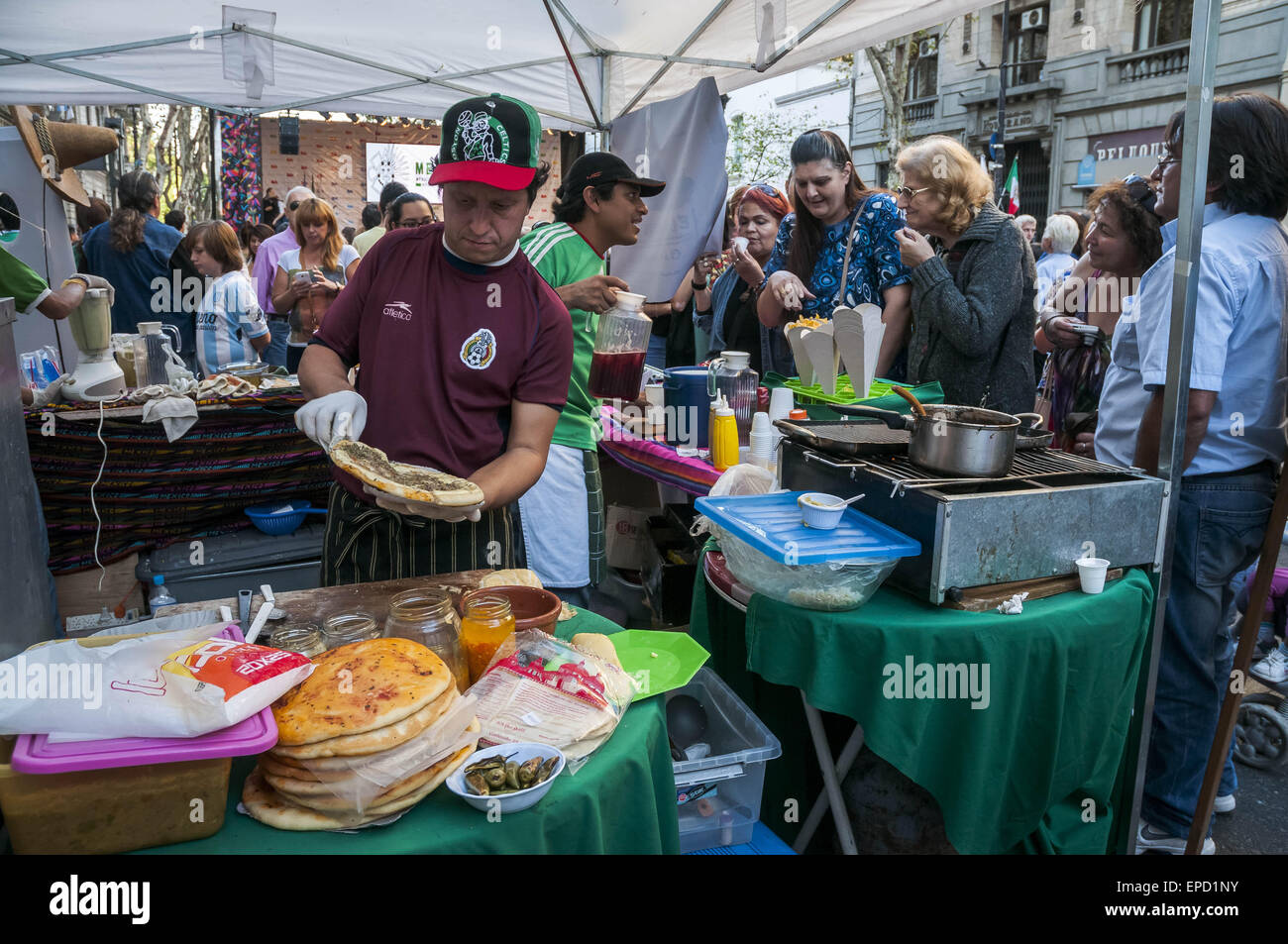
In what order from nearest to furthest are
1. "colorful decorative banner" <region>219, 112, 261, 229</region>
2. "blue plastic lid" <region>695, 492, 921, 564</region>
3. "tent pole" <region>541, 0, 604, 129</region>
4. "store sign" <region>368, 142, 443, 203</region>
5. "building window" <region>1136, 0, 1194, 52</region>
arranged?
"blue plastic lid" <region>695, 492, 921, 564</region>, "tent pole" <region>541, 0, 604, 129</region>, "store sign" <region>368, 142, 443, 203</region>, "colorful decorative banner" <region>219, 112, 261, 229</region>, "building window" <region>1136, 0, 1194, 52</region>

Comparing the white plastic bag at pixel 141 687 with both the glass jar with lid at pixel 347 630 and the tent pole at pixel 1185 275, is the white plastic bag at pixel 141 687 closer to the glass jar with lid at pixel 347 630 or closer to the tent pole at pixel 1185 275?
the glass jar with lid at pixel 347 630

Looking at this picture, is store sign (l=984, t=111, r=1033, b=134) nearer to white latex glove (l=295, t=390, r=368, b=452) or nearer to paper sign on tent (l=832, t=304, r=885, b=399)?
paper sign on tent (l=832, t=304, r=885, b=399)

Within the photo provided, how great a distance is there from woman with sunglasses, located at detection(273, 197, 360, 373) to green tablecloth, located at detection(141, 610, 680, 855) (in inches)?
197

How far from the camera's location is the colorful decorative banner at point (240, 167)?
1638 centimetres

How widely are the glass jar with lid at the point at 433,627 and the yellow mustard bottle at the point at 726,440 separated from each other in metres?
2.25

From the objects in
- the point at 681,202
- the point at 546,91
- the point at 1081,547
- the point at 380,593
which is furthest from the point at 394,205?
the point at 1081,547

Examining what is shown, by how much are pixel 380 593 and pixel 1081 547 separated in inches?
75.2

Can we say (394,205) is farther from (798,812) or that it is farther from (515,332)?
(798,812)

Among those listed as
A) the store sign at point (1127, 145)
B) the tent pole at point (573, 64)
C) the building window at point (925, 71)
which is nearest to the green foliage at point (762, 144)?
the building window at point (925, 71)

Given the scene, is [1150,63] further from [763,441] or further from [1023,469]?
[1023,469]

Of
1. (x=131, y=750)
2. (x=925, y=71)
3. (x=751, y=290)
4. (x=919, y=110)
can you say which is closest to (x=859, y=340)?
(x=751, y=290)

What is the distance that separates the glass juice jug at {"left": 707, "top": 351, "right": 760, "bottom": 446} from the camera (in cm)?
407

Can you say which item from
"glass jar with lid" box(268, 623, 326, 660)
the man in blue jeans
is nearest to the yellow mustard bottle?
the man in blue jeans
